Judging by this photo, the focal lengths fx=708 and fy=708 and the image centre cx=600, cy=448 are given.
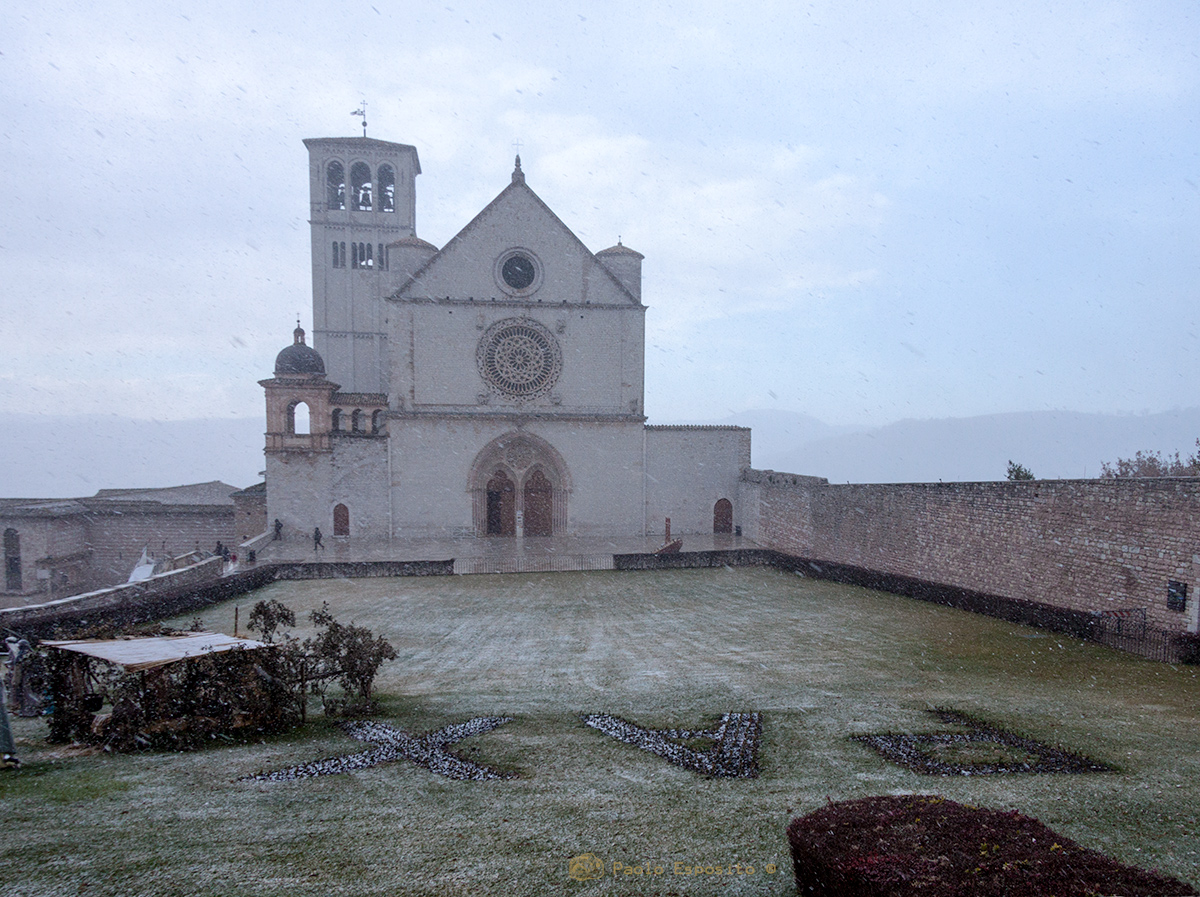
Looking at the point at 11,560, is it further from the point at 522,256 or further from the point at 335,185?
the point at 522,256

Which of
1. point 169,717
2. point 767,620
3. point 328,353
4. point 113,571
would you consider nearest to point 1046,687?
point 767,620

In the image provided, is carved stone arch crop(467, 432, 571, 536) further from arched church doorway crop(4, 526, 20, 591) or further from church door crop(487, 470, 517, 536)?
arched church doorway crop(4, 526, 20, 591)

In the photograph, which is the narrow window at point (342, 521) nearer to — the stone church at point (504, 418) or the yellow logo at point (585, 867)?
the stone church at point (504, 418)

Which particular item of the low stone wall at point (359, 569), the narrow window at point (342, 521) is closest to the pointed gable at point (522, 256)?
the narrow window at point (342, 521)

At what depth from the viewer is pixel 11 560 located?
29812 mm

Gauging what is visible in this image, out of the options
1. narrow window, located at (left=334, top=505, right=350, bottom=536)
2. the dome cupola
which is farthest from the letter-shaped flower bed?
the dome cupola

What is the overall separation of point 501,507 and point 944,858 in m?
29.2

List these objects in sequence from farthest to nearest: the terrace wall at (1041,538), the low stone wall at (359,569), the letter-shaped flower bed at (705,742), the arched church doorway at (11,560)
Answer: the arched church doorway at (11,560) → the low stone wall at (359,569) → the terrace wall at (1041,538) → the letter-shaped flower bed at (705,742)

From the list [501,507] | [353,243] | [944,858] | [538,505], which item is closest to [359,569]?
[501,507]

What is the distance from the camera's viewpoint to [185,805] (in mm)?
6023

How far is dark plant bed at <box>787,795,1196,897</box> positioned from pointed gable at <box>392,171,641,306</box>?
2881cm

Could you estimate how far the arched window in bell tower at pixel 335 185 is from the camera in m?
40.2

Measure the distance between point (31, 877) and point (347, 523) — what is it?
2690 centimetres

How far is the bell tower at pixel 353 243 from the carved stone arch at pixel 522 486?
40.8 ft
